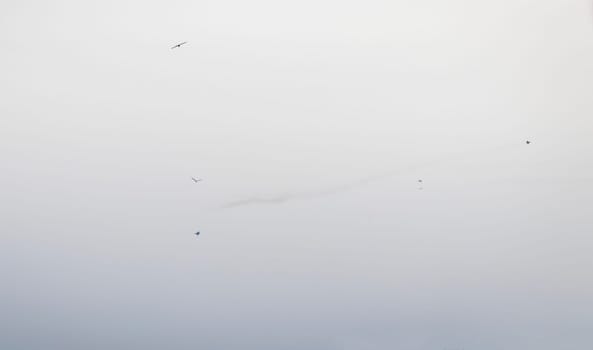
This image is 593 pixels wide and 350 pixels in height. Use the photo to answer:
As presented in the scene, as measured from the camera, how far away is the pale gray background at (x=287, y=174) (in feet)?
4.60

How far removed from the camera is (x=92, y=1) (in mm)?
1424

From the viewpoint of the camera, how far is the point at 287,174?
4.65 ft

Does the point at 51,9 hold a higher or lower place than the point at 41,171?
higher

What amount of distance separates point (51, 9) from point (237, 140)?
1.29 ft

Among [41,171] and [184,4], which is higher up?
[184,4]

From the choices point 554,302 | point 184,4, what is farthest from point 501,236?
point 184,4

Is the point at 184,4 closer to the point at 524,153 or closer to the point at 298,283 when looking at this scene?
the point at 298,283

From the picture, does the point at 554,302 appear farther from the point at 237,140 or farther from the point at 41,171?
the point at 41,171

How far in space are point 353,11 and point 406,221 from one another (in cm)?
37

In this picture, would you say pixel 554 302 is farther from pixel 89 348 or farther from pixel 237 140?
pixel 89 348

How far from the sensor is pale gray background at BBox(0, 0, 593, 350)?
4.60 ft

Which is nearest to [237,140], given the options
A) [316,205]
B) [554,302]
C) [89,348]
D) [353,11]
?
[316,205]

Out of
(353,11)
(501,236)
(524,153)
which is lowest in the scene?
(501,236)

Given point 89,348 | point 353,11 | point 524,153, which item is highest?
point 353,11
